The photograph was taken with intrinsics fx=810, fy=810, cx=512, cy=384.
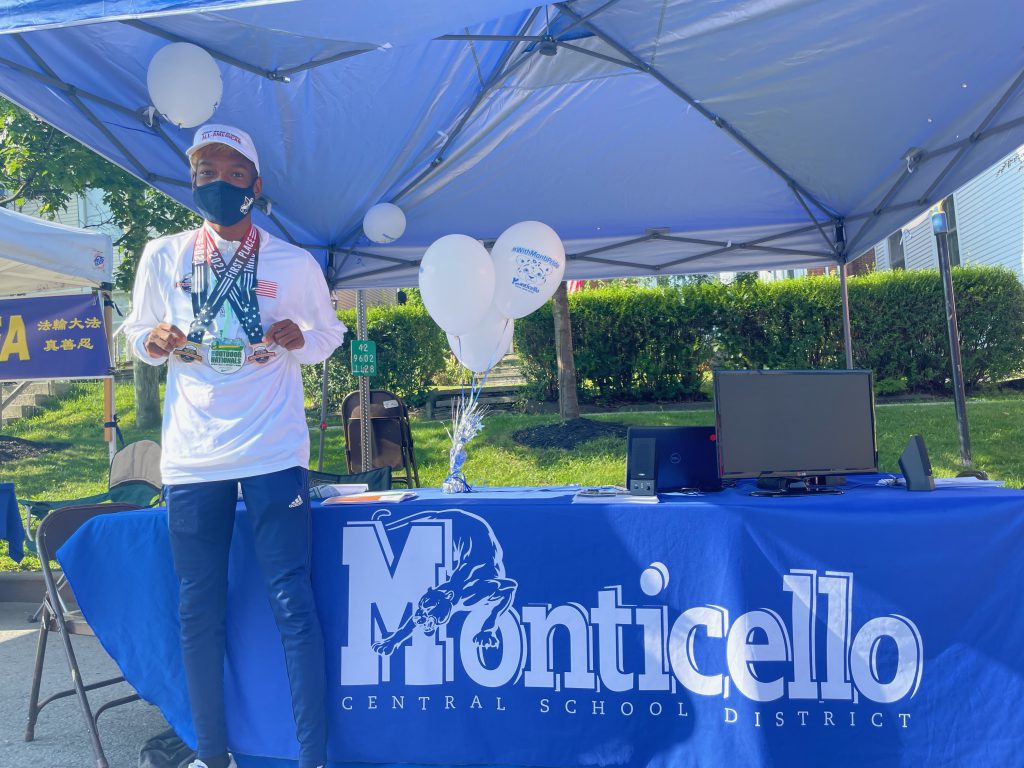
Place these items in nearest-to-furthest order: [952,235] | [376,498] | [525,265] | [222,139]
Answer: [222,139] < [376,498] < [525,265] < [952,235]

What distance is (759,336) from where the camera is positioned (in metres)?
11.3

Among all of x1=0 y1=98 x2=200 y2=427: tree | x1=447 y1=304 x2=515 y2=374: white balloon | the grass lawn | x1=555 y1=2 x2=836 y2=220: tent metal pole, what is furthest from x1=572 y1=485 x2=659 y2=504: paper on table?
x1=0 y1=98 x2=200 y2=427: tree

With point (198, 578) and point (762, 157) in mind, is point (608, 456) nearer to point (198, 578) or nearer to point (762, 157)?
point (762, 157)

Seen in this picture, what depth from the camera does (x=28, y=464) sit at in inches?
420

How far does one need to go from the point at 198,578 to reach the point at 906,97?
12.6ft

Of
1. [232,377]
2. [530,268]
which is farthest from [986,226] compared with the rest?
[232,377]

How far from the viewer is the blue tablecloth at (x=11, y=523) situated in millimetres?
4887

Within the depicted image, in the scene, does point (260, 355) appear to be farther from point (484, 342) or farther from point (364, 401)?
point (364, 401)

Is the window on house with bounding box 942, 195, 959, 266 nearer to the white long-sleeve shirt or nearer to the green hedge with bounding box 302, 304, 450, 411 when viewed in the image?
the green hedge with bounding box 302, 304, 450, 411

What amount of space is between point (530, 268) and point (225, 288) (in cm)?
181

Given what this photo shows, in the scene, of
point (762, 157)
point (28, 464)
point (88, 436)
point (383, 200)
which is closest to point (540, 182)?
point (383, 200)

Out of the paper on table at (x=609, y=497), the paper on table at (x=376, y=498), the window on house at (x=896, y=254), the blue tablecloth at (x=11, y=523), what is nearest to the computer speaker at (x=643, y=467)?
the paper on table at (x=609, y=497)

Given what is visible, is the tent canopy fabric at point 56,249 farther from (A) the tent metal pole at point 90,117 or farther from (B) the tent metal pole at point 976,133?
(B) the tent metal pole at point 976,133

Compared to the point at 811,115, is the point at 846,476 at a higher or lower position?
lower
